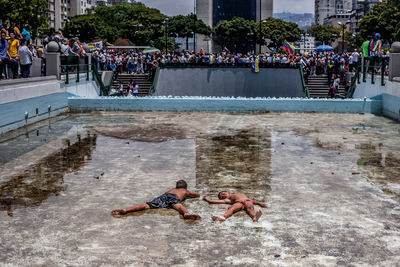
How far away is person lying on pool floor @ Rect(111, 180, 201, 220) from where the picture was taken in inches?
275

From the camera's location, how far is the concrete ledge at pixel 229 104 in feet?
64.5

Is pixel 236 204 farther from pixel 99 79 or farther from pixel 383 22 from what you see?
pixel 383 22

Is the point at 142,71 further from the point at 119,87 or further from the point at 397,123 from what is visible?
the point at 397,123

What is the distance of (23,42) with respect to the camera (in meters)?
17.0

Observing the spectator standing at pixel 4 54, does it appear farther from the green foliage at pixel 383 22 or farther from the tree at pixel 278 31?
the tree at pixel 278 31

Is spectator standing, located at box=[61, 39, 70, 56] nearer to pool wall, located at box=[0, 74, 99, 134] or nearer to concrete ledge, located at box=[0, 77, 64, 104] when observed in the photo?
pool wall, located at box=[0, 74, 99, 134]

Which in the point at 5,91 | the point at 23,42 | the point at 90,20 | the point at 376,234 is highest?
the point at 90,20

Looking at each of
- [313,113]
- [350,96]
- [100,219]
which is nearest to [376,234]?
[100,219]

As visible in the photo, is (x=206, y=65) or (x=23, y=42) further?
(x=206, y=65)

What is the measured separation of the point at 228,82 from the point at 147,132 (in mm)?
20463

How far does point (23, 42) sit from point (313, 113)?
1164cm

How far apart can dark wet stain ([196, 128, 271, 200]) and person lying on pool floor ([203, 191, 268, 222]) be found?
2.09ft

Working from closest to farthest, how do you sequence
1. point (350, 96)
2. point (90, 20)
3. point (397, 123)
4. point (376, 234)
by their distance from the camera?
point (376, 234)
point (397, 123)
point (350, 96)
point (90, 20)

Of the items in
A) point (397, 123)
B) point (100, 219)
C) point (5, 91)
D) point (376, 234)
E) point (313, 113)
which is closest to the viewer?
point (376, 234)
